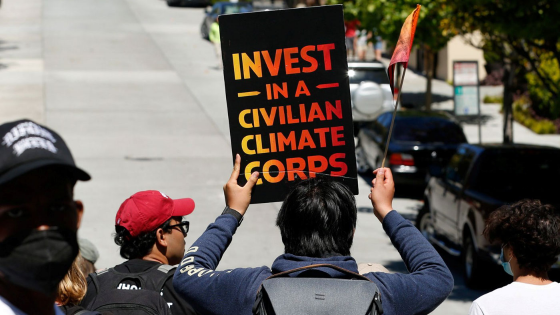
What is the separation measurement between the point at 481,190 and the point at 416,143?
5061 millimetres

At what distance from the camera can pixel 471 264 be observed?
10141 millimetres

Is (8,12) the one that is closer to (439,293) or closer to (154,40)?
(154,40)

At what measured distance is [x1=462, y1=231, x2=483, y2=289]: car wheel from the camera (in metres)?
9.98

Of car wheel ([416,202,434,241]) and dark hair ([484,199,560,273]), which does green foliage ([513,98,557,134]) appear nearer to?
car wheel ([416,202,434,241])

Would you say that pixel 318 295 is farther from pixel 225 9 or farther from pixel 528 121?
pixel 225 9

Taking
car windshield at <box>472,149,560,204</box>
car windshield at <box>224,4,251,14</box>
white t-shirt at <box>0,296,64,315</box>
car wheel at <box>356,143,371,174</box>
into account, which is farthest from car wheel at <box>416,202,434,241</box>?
car windshield at <box>224,4,251,14</box>

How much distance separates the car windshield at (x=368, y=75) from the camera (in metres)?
20.6

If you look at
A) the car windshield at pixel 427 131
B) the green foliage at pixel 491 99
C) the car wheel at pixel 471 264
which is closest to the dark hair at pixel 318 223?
the car wheel at pixel 471 264

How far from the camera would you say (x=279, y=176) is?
11.6ft

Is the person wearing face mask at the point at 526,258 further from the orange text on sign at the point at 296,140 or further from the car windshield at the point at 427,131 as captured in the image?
the car windshield at the point at 427,131

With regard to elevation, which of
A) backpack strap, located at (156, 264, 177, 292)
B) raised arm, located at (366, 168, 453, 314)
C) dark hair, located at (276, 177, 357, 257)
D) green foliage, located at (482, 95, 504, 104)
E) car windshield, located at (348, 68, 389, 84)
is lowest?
green foliage, located at (482, 95, 504, 104)

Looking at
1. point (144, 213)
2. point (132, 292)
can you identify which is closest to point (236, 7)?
point (144, 213)

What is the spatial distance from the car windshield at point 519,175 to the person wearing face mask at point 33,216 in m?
8.43

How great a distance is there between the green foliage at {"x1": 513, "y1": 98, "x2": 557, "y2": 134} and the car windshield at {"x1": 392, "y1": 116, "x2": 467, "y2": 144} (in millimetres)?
6699
